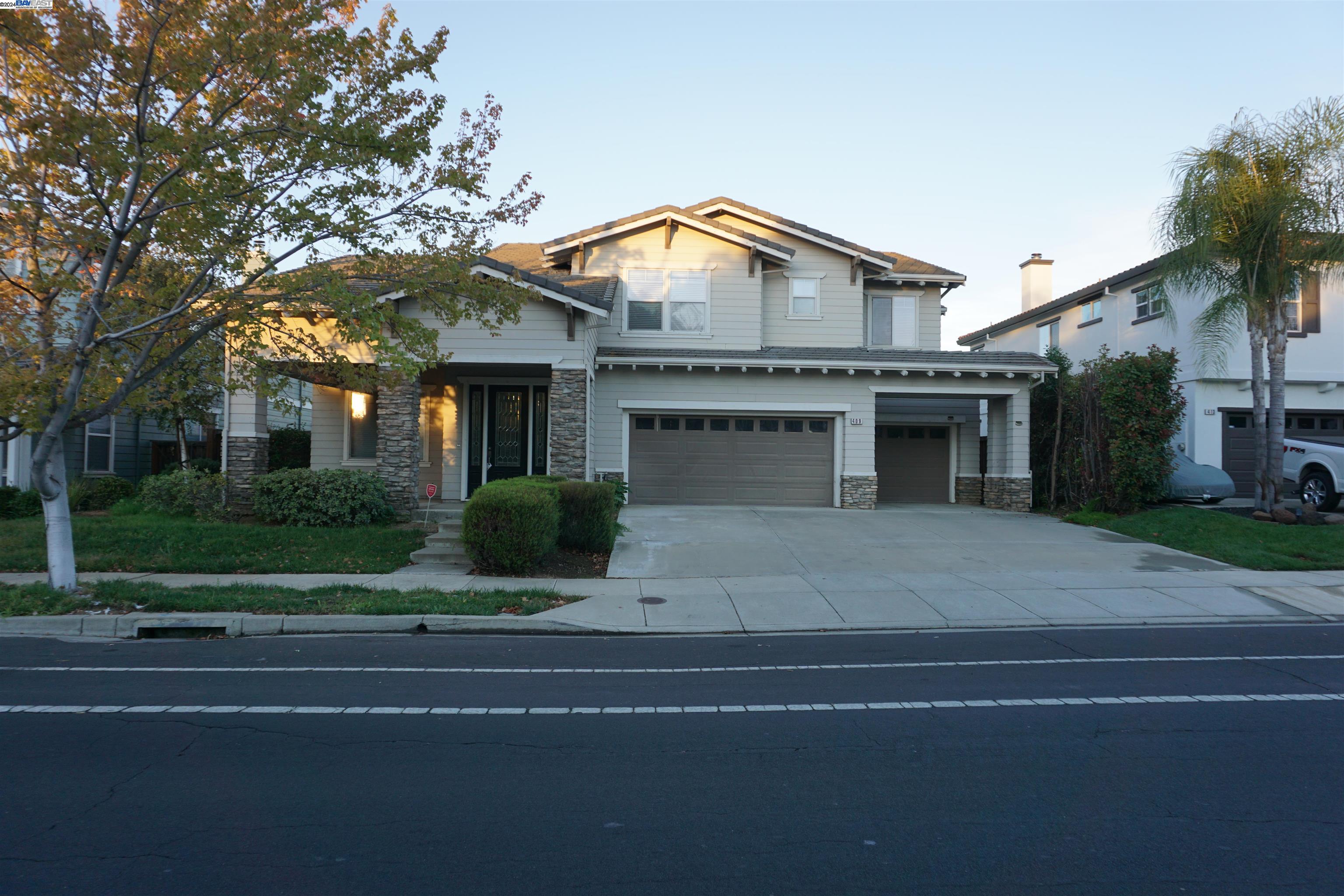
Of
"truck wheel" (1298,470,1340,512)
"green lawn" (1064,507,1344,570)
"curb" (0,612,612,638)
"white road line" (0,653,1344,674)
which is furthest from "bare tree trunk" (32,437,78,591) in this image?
"truck wheel" (1298,470,1340,512)

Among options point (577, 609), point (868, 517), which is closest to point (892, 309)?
point (868, 517)

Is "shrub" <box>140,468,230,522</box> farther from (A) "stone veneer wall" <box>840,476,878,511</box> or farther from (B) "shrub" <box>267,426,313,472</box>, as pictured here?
(A) "stone veneer wall" <box>840,476,878,511</box>

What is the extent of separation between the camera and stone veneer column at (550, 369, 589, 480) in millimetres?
16281

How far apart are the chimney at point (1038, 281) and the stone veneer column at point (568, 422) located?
67.8ft

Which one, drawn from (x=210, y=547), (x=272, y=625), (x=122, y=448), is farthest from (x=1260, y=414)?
(x=122, y=448)

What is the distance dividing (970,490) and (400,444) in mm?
14429

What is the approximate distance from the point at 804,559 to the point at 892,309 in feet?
35.3

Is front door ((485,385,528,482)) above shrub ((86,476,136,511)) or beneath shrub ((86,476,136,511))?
above

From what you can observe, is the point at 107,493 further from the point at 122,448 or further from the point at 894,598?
the point at 894,598

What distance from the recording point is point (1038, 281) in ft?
99.9

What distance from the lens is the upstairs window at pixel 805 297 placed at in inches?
826

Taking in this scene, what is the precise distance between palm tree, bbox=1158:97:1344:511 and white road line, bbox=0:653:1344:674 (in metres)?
9.82

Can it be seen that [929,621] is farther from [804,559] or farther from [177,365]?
[177,365]

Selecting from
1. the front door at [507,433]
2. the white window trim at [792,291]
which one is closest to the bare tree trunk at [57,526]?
the front door at [507,433]
